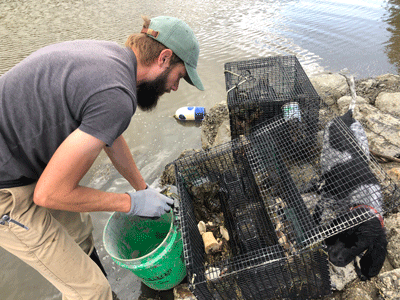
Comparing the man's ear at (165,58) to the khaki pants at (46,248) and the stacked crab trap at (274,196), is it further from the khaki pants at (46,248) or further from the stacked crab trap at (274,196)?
the khaki pants at (46,248)

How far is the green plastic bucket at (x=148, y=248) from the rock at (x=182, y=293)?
0.18ft

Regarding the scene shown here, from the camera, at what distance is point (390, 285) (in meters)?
1.64

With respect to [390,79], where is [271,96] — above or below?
above

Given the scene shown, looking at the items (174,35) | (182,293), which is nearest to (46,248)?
(182,293)

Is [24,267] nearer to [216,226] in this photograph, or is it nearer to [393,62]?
[216,226]

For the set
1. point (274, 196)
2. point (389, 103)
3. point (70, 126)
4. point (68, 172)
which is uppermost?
point (70, 126)

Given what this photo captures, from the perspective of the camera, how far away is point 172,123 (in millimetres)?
4203

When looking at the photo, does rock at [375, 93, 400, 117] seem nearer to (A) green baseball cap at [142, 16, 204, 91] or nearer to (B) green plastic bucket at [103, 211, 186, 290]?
(A) green baseball cap at [142, 16, 204, 91]

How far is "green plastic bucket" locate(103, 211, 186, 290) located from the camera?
165cm

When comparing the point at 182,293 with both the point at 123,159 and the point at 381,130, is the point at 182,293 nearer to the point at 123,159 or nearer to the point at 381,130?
the point at 123,159

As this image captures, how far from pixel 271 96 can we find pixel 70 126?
2.03m

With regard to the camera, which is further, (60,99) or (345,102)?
(345,102)

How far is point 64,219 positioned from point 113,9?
1057 cm

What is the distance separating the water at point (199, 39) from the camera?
3201mm
